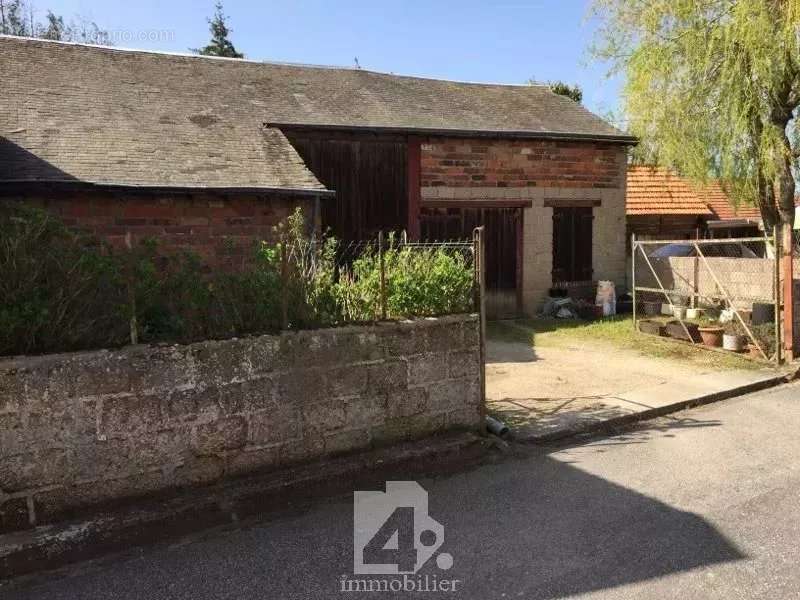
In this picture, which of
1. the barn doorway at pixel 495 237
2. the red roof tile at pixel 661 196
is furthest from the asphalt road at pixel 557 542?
the red roof tile at pixel 661 196

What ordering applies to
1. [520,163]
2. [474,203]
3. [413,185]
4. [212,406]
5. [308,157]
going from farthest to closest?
1. [520,163]
2. [474,203]
3. [413,185]
4. [308,157]
5. [212,406]

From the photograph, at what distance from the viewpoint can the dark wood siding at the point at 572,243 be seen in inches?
550

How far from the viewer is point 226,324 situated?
4.55 metres

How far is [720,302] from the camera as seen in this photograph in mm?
11430

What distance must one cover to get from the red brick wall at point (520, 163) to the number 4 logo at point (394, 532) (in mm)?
8945

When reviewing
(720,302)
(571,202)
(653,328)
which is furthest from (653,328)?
(571,202)

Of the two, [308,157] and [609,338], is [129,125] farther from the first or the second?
[609,338]

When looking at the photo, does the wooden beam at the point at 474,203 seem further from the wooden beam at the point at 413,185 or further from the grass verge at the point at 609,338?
the grass verge at the point at 609,338

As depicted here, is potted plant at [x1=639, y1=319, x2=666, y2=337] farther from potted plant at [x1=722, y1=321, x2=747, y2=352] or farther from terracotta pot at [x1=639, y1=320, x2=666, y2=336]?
potted plant at [x1=722, y1=321, x2=747, y2=352]

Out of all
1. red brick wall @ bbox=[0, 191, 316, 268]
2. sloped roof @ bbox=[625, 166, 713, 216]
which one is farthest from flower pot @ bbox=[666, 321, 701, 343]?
sloped roof @ bbox=[625, 166, 713, 216]

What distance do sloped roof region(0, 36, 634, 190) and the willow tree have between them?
4.44ft

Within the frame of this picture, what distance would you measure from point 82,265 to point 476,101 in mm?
12436

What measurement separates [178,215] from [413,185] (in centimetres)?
486

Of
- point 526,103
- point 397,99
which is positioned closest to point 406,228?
point 397,99
